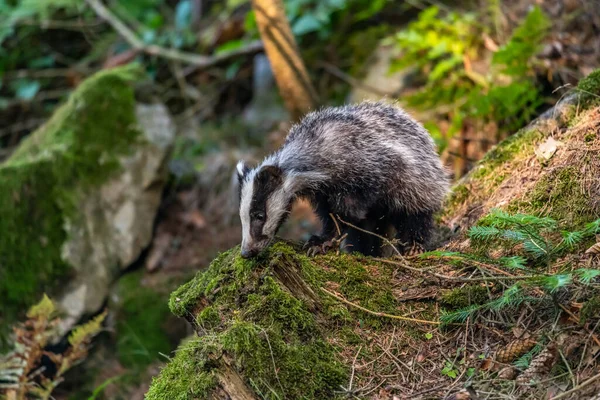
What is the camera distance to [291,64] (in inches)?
336

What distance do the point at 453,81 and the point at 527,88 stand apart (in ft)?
5.32

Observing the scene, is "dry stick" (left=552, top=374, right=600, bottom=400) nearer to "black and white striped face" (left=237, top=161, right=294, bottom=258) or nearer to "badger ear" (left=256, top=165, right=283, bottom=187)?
"black and white striped face" (left=237, top=161, right=294, bottom=258)

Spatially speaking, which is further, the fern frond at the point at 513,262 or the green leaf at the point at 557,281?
the fern frond at the point at 513,262

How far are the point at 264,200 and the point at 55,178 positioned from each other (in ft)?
14.4

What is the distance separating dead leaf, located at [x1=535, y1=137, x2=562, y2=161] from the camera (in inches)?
208

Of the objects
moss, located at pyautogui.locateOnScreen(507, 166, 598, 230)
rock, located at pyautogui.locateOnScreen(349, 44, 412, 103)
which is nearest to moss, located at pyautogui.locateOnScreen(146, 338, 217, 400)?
moss, located at pyautogui.locateOnScreen(507, 166, 598, 230)

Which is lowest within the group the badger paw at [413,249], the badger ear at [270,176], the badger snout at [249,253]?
the badger paw at [413,249]

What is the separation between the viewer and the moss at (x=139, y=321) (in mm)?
8258

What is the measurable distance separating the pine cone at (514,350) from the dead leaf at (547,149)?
84.1 inches

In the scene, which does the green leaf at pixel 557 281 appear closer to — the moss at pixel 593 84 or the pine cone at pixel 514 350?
the pine cone at pixel 514 350

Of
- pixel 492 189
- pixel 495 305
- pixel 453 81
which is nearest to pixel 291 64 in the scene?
pixel 453 81

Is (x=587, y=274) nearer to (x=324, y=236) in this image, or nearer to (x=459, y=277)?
(x=459, y=277)

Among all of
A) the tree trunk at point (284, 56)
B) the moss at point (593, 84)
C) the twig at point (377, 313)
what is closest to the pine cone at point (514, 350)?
the twig at point (377, 313)

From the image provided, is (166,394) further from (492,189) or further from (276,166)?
(492,189)
